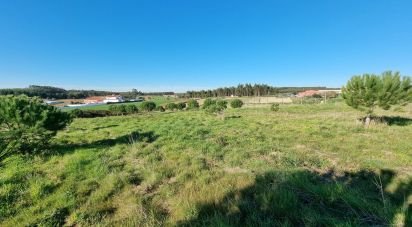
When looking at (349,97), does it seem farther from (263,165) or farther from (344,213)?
(344,213)

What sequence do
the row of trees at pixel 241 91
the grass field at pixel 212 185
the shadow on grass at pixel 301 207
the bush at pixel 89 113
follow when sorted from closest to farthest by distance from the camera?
1. the shadow on grass at pixel 301 207
2. the grass field at pixel 212 185
3. the bush at pixel 89 113
4. the row of trees at pixel 241 91

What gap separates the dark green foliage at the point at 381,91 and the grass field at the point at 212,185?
5.41 metres

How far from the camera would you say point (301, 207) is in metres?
3.13

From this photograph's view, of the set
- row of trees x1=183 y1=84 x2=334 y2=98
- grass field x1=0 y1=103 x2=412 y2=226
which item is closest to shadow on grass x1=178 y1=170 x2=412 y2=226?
grass field x1=0 y1=103 x2=412 y2=226

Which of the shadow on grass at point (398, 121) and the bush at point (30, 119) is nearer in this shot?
the bush at point (30, 119)

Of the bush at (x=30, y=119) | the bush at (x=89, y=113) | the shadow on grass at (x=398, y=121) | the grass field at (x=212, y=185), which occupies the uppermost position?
the bush at (x=30, y=119)

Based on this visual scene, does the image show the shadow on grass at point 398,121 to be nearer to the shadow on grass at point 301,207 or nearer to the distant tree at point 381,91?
the distant tree at point 381,91

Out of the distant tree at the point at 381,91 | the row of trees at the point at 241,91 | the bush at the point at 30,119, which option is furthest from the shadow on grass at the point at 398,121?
the row of trees at the point at 241,91

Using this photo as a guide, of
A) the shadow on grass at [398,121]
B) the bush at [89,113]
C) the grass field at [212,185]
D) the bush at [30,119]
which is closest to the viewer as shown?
the grass field at [212,185]

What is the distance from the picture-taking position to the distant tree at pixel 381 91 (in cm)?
1202

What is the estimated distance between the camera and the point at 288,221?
9.16 ft

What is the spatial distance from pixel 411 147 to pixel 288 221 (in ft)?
25.6

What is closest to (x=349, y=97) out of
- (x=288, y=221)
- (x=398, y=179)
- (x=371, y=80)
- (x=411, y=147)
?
(x=371, y=80)

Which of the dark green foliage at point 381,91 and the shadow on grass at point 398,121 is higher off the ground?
the dark green foliage at point 381,91
